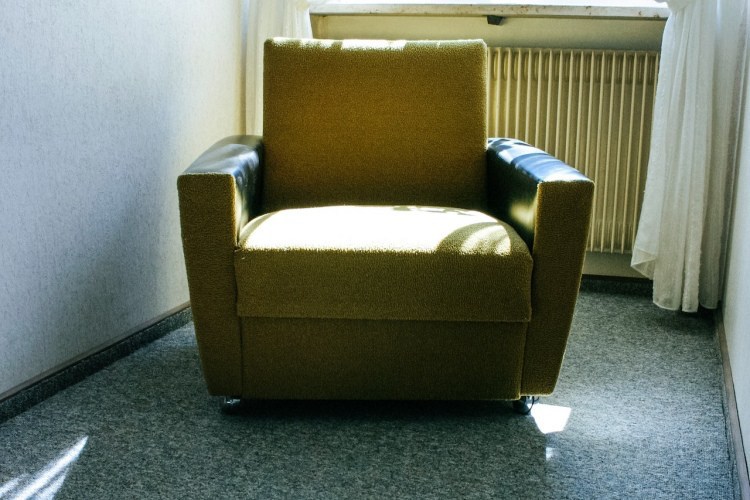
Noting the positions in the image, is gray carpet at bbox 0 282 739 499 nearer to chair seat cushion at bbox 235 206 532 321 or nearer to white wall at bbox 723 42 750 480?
white wall at bbox 723 42 750 480

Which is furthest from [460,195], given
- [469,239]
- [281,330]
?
[281,330]

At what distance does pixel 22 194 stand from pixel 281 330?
2.00 feet

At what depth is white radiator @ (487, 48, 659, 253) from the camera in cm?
296

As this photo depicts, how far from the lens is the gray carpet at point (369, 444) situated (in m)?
1.55

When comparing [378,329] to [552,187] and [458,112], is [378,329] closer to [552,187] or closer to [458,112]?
[552,187]

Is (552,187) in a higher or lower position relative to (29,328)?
higher

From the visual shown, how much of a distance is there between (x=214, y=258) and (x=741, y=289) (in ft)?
4.04

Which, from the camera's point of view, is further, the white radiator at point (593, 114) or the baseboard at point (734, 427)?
the white radiator at point (593, 114)

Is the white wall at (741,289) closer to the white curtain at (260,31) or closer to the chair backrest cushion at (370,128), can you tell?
the chair backrest cushion at (370,128)

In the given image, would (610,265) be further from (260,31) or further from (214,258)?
(214,258)

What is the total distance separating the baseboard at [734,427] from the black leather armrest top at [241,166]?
107 cm

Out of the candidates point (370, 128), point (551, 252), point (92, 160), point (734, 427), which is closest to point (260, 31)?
point (370, 128)

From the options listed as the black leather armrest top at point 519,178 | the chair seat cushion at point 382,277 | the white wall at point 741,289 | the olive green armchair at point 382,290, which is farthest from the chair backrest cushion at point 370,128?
the white wall at point 741,289

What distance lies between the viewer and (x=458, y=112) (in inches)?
92.5
